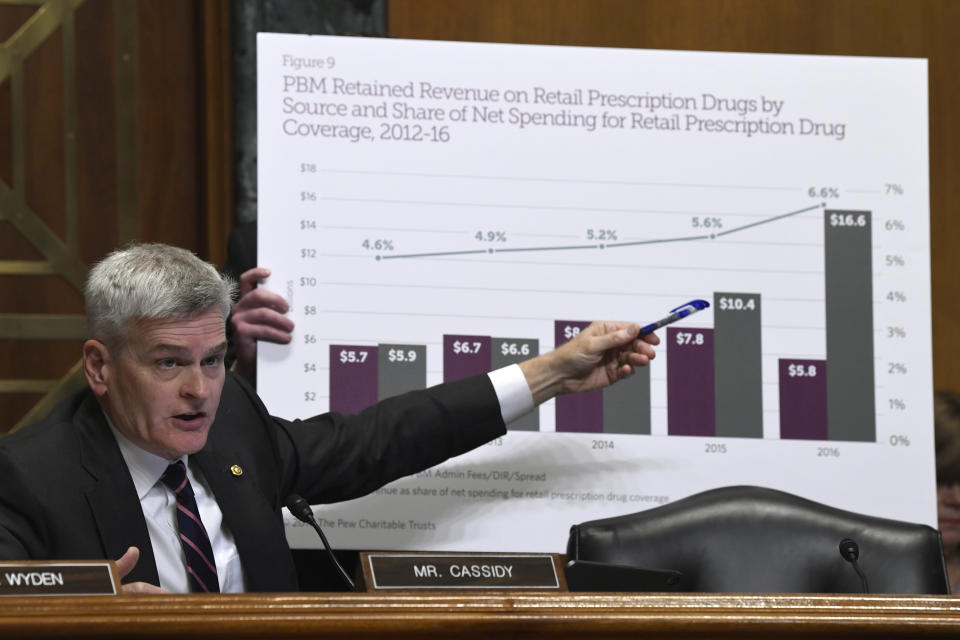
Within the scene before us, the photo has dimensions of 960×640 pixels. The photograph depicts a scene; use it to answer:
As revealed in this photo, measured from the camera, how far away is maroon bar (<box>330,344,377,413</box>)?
2.79m

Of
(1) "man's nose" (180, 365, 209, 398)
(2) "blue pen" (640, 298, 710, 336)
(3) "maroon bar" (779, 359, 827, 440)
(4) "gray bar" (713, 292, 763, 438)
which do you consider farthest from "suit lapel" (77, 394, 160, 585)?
(3) "maroon bar" (779, 359, 827, 440)

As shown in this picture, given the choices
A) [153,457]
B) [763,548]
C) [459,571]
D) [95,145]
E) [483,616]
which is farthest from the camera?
[95,145]

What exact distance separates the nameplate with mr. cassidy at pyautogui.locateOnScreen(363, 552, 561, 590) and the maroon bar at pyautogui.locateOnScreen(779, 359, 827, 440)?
50.1 inches

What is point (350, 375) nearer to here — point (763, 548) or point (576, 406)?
point (576, 406)

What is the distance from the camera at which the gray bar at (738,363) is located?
114 inches

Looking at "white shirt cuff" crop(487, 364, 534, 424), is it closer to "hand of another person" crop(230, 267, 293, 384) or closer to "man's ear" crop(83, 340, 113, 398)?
"hand of another person" crop(230, 267, 293, 384)

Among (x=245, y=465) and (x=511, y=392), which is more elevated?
(x=511, y=392)

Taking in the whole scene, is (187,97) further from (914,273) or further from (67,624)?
(67,624)

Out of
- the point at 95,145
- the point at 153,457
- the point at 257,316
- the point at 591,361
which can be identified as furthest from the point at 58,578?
the point at 95,145

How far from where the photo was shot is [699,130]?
293 cm

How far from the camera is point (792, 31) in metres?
3.58

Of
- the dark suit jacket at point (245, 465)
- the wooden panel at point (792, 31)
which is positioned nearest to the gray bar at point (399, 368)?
the dark suit jacket at point (245, 465)

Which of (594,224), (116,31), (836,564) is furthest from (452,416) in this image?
(116,31)

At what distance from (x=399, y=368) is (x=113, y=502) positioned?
0.81 metres
